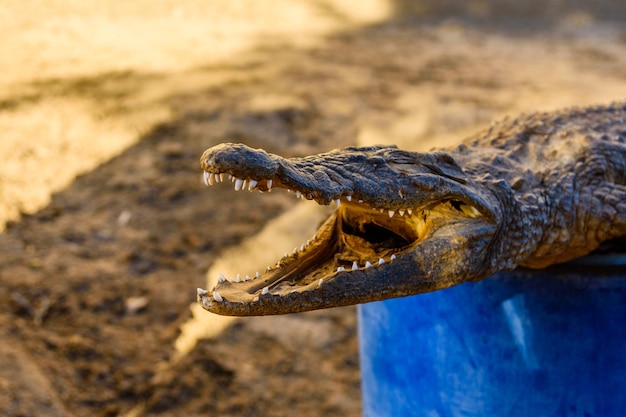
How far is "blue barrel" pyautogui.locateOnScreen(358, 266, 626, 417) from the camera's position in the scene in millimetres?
1446

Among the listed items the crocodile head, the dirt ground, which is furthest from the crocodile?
the dirt ground

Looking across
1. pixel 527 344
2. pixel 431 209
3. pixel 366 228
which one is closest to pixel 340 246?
pixel 366 228

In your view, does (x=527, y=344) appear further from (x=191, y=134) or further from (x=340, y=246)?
(x=191, y=134)

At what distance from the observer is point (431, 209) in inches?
60.5

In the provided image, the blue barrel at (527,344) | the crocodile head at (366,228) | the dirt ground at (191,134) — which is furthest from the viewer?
the dirt ground at (191,134)

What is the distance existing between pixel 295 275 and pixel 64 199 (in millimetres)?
2622

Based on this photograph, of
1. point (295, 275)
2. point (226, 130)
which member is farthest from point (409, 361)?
point (226, 130)

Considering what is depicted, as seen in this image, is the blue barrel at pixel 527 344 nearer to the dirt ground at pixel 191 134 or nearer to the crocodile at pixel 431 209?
the crocodile at pixel 431 209

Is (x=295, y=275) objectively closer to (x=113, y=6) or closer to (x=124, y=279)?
(x=124, y=279)

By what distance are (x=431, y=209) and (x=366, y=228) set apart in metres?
0.17

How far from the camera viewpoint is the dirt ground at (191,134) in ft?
8.67

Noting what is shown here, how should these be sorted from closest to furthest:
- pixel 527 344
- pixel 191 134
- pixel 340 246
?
pixel 527 344
pixel 340 246
pixel 191 134

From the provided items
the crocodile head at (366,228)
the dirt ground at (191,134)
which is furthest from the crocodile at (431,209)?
the dirt ground at (191,134)

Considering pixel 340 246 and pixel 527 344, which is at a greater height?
pixel 340 246
